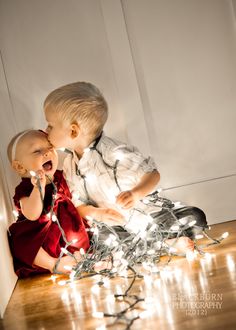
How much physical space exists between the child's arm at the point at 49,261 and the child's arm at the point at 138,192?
30 cm

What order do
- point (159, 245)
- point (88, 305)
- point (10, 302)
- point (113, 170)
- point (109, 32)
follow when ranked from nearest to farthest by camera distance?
point (88, 305)
point (10, 302)
point (159, 245)
point (113, 170)
point (109, 32)

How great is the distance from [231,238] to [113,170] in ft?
1.60

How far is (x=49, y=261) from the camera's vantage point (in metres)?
1.92

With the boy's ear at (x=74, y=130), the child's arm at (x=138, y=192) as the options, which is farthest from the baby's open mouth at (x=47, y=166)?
the child's arm at (x=138, y=192)

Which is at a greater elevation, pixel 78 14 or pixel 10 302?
pixel 78 14

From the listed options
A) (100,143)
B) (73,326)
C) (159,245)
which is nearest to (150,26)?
(100,143)

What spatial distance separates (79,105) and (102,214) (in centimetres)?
40

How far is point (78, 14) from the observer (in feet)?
7.16

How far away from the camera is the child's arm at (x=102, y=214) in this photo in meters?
1.87

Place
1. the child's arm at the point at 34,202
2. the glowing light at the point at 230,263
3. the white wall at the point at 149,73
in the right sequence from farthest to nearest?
the white wall at the point at 149,73 < the child's arm at the point at 34,202 < the glowing light at the point at 230,263

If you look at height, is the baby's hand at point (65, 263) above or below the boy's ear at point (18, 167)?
below

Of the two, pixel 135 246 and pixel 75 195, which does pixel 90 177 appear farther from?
pixel 135 246

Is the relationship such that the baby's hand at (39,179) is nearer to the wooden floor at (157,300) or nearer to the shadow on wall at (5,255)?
the shadow on wall at (5,255)

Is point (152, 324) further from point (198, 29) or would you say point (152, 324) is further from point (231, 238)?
point (198, 29)
